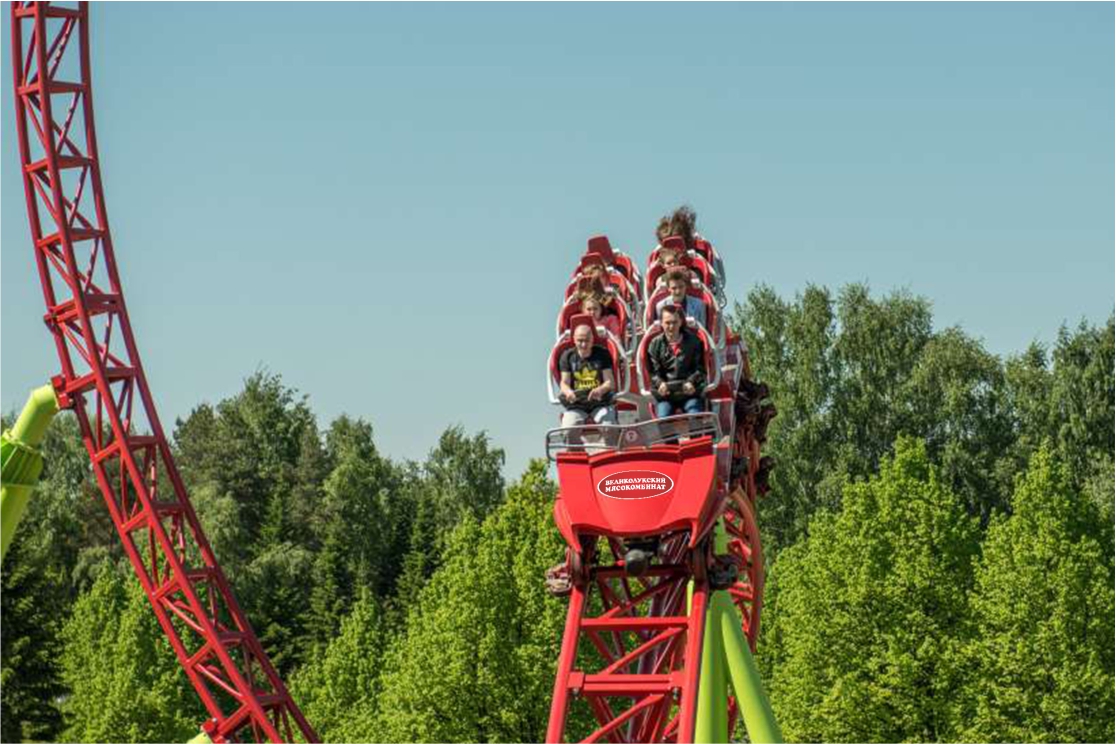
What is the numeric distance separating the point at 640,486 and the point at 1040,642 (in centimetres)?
1747

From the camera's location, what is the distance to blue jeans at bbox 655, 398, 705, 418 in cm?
1755

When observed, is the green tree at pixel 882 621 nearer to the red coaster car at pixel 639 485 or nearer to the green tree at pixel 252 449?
the red coaster car at pixel 639 485

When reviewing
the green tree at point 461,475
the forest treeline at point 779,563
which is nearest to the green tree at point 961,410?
the forest treeline at point 779,563

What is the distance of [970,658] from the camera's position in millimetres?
32938

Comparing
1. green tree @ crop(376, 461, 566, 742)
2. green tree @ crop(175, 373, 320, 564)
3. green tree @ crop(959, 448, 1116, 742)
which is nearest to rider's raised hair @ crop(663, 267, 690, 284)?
green tree @ crop(959, 448, 1116, 742)

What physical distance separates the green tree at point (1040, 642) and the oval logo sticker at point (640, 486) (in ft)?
55.9

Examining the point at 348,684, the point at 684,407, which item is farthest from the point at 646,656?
the point at 348,684

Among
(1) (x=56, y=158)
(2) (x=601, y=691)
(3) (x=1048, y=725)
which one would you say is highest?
(1) (x=56, y=158)

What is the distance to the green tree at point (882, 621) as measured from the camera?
33.2 m

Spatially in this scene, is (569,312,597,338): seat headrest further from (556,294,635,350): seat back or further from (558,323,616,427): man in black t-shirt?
(556,294,635,350): seat back

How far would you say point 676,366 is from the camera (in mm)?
17656

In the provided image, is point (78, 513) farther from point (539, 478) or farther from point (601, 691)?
point (601, 691)

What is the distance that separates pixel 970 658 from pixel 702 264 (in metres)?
14.4

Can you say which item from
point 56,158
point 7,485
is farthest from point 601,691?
point 56,158
